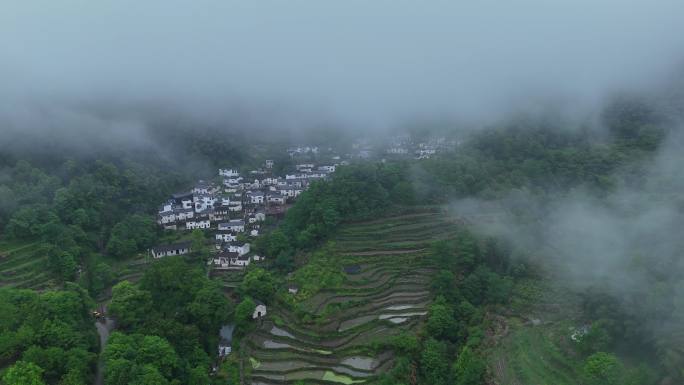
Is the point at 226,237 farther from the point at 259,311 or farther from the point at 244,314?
the point at 244,314

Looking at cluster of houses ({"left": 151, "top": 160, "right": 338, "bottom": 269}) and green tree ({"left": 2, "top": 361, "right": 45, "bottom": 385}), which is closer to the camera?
green tree ({"left": 2, "top": 361, "right": 45, "bottom": 385})

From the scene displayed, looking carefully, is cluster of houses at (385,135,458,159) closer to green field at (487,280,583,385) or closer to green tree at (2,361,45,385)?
green field at (487,280,583,385)

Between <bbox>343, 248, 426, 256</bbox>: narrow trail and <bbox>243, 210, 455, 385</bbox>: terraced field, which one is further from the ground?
<bbox>343, 248, 426, 256</bbox>: narrow trail

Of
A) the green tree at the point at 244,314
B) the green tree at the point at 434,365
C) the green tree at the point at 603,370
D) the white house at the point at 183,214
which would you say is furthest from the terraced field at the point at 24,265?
the green tree at the point at 603,370

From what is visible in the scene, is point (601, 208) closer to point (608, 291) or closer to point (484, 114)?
point (608, 291)

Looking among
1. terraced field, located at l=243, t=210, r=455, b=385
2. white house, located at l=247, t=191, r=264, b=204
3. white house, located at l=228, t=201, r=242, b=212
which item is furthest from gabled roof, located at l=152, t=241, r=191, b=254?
terraced field, located at l=243, t=210, r=455, b=385

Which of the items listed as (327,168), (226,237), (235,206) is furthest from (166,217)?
(327,168)
